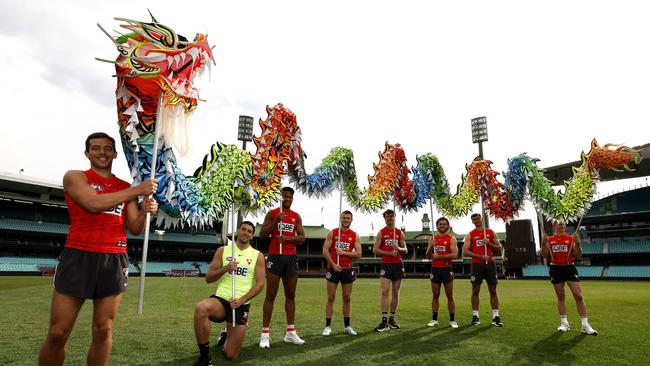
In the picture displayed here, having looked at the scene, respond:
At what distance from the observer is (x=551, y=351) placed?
5.48 m

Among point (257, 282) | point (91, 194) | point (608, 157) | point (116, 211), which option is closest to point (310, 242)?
point (608, 157)

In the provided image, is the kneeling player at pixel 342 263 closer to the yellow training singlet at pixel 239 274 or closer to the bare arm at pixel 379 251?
the bare arm at pixel 379 251

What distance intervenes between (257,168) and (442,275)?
463 cm

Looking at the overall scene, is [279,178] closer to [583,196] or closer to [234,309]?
[234,309]

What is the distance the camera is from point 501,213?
8195 millimetres

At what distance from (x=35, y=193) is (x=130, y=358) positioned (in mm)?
47298

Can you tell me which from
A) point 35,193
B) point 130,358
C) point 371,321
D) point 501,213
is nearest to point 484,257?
point 501,213

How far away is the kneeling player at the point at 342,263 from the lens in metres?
6.72

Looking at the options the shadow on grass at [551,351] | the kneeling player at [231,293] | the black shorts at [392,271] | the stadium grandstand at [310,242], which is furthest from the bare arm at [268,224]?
the stadium grandstand at [310,242]

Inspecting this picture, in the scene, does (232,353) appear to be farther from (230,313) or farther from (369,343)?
(369,343)

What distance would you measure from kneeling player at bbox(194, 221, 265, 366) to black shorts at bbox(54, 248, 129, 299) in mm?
1541

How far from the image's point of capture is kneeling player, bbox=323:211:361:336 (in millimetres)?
6719

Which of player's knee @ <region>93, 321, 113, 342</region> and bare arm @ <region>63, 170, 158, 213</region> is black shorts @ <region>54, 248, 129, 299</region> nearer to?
player's knee @ <region>93, 321, 113, 342</region>

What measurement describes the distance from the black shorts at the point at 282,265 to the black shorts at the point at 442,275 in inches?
135
